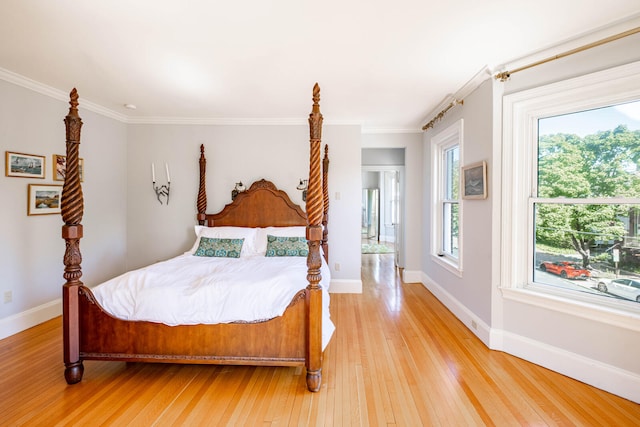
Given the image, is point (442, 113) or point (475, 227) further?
point (442, 113)

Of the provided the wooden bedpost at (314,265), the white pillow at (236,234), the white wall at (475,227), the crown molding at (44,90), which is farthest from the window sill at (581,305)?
the crown molding at (44,90)

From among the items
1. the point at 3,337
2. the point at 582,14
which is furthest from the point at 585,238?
→ the point at 3,337

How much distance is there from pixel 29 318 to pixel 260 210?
2682mm

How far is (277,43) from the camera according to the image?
7.41 feet

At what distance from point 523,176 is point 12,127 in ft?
15.7

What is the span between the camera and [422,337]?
9.58 feet

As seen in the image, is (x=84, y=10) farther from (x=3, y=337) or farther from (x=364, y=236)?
(x=364, y=236)

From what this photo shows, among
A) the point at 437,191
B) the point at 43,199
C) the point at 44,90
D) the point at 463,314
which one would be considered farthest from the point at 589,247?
the point at 44,90

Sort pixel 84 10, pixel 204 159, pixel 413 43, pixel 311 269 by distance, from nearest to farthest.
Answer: pixel 84 10, pixel 311 269, pixel 413 43, pixel 204 159

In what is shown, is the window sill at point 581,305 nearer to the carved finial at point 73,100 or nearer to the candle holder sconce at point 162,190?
the carved finial at point 73,100

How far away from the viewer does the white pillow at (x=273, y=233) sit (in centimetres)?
383

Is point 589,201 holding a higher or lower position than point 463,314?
higher

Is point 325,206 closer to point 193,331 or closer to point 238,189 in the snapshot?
point 238,189

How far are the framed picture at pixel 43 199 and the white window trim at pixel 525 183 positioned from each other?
4.59 metres
